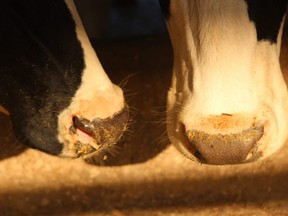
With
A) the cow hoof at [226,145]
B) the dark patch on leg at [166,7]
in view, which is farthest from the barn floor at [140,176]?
the cow hoof at [226,145]

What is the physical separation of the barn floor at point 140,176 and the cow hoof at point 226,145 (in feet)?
1.46

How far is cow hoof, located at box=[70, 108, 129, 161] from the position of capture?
101 centimetres

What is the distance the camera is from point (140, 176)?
1.50 meters

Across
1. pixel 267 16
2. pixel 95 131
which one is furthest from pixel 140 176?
pixel 267 16

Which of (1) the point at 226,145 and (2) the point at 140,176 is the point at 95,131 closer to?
(1) the point at 226,145

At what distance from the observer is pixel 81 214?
1552mm

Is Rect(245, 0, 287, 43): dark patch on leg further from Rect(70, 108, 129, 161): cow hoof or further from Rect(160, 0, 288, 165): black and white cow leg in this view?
Rect(70, 108, 129, 161): cow hoof

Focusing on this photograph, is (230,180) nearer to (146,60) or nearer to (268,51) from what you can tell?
(146,60)

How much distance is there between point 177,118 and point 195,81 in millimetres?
77

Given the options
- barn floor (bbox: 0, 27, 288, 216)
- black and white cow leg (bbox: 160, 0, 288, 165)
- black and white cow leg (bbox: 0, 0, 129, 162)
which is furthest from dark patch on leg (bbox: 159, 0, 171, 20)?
barn floor (bbox: 0, 27, 288, 216)

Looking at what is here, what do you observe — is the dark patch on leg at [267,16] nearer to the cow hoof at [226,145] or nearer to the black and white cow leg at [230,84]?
the black and white cow leg at [230,84]

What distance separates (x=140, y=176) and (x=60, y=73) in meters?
0.54

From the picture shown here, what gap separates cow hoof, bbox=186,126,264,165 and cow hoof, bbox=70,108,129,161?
13cm

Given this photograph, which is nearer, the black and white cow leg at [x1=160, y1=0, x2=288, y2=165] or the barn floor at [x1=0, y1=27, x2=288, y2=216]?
the black and white cow leg at [x1=160, y1=0, x2=288, y2=165]
